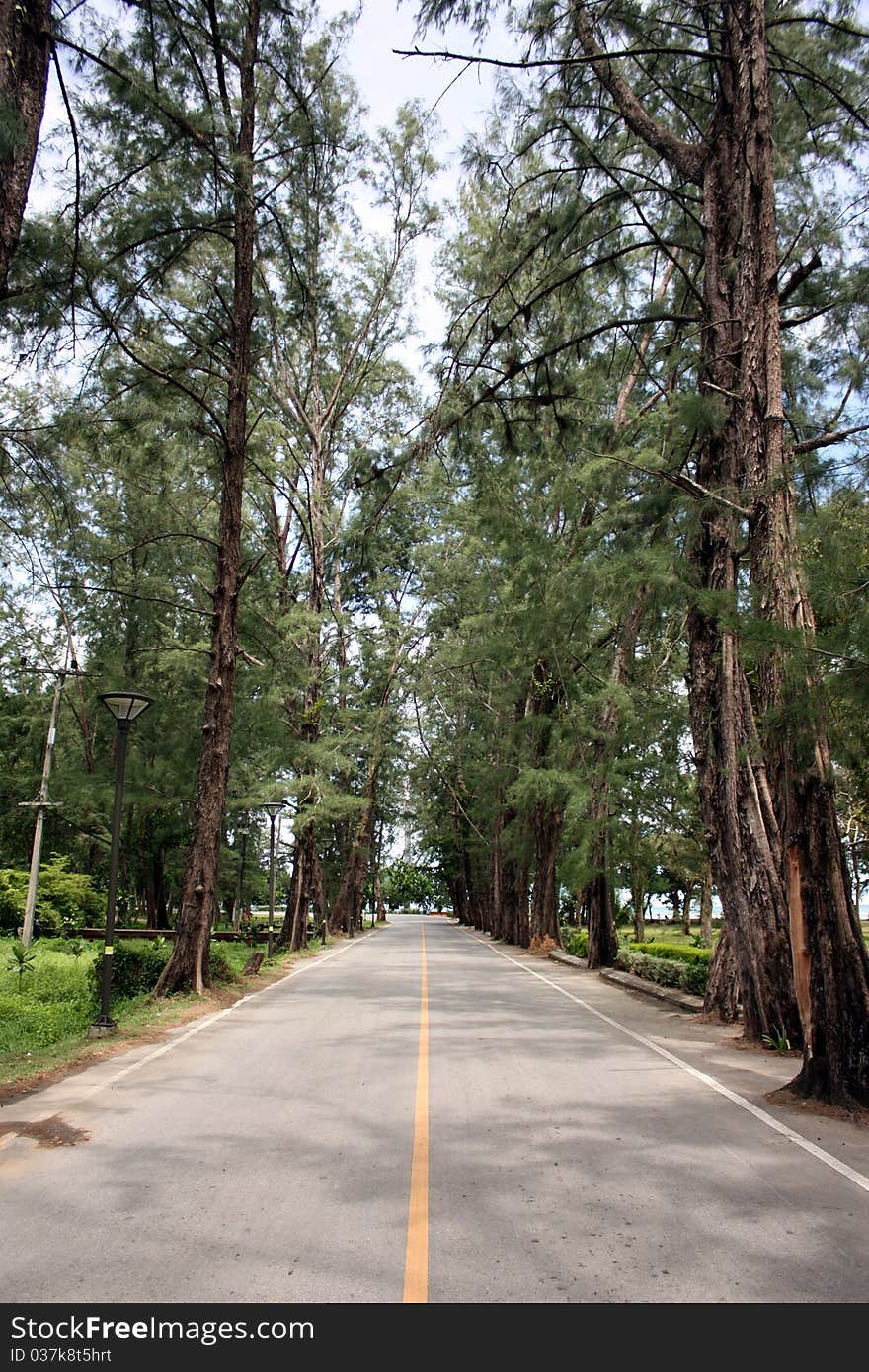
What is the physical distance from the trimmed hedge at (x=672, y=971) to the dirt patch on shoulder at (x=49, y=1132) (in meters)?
10.7

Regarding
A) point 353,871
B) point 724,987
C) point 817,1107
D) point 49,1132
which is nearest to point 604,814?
point 724,987

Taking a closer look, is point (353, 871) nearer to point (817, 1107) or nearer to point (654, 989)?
point (654, 989)

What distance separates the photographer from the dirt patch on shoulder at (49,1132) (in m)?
5.96

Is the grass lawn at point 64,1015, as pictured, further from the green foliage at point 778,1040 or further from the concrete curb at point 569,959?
the concrete curb at point 569,959

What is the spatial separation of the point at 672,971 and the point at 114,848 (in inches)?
433

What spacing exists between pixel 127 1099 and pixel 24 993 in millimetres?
8807

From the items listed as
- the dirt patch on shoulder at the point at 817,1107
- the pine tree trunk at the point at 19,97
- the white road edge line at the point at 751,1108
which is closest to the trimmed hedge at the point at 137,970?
the white road edge line at the point at 751,1108

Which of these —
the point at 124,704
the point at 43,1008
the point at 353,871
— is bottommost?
the point at 43,1008

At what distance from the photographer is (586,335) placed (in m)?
11.0

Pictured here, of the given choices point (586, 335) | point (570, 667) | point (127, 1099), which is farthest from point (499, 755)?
point (127, 1099)

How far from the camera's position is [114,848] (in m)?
11.2

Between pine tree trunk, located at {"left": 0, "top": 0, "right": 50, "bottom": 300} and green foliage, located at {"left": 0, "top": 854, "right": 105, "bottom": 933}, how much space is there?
84.1ft

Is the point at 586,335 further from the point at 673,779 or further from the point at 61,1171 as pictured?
the point at 673,779

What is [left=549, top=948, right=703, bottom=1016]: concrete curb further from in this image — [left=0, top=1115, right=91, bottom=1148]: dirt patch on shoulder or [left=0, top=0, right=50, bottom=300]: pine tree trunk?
[left=0, top=0, right=50, bottom=300]: pine tree trunk
